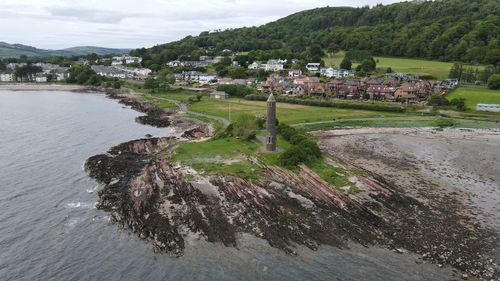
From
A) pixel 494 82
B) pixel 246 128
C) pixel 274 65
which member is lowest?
pixel 246 128

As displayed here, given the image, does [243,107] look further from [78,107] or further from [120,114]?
[78,107]

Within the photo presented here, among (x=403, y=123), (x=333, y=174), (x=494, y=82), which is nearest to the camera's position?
(x=333, y=174)

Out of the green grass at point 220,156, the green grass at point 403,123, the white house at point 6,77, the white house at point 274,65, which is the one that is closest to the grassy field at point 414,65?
the white house at point 274,65

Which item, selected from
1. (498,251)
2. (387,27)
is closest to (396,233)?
(498,251)

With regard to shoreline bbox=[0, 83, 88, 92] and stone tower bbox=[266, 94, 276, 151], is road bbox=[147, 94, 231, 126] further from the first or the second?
shoreline bbox=[0, 83, 88, 92]

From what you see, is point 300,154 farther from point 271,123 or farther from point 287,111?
point 287,111

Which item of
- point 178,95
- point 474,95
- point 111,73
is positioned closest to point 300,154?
point 474,95
